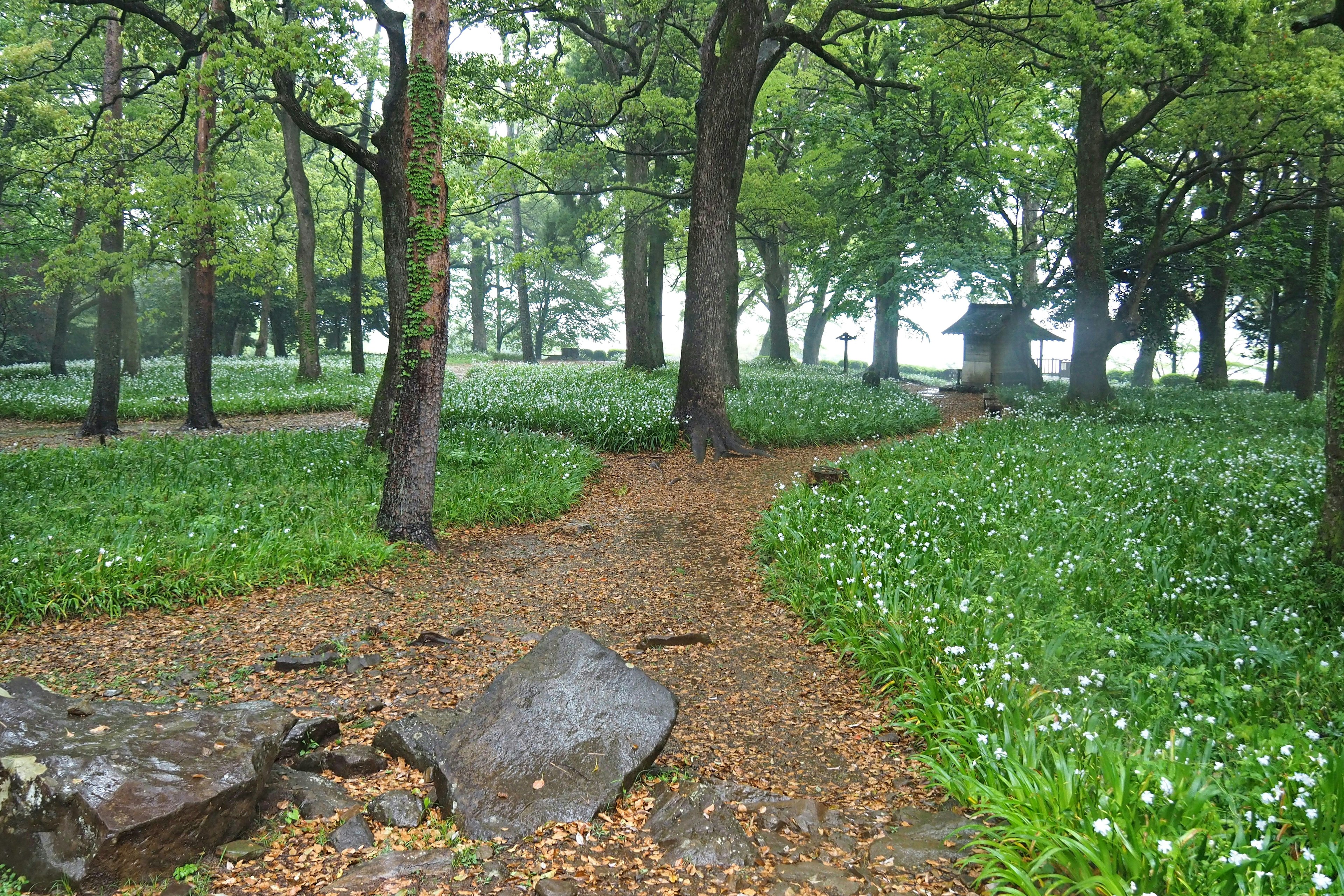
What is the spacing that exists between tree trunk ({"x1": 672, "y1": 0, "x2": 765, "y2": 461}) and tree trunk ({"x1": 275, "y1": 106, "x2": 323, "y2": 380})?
45.4 feet

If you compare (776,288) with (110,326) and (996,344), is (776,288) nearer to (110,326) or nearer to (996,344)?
(996,344)

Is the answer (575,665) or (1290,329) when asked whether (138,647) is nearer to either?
(575,665)

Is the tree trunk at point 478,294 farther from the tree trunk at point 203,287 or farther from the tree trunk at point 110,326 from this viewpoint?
the tree trunk at point 110,326

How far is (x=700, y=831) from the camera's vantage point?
144 inches

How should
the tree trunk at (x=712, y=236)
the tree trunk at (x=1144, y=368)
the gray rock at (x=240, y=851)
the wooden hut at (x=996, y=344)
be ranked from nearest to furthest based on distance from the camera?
the gray rock at (x=240, y=851), the tree trunk at (x=712, y=236), the wooden hut at (x=996, y=344), the tree trunk at (x=1144, y=368)

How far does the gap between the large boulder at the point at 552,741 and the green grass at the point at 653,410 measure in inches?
335

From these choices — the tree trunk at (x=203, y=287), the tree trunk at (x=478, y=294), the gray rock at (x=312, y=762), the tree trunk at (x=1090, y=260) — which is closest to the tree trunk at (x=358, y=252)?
the tree trunk at (x=203, y=287)

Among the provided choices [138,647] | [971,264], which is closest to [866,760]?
A: [138,647]

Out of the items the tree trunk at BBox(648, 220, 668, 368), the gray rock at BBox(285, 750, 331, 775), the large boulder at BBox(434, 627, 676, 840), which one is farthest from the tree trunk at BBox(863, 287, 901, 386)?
the gray rock at BBox(285, 750, 331, 775)

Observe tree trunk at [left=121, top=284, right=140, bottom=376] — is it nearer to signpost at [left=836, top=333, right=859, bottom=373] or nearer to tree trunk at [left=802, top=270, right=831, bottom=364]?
signpost at [left=836, top=333, right=859, bottom=373]

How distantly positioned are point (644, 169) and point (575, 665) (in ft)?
67.9

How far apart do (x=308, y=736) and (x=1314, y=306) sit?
2689 cm

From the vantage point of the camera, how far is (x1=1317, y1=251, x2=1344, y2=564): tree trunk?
Result: 6.03 m

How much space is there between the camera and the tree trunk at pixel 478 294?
44.1 meters
